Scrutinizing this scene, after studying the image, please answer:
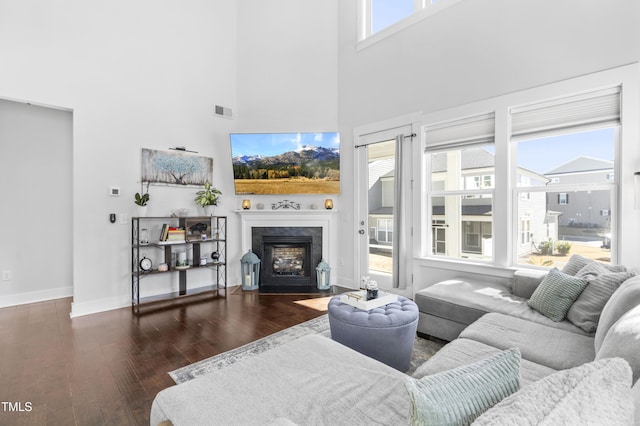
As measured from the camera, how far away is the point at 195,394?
51.6 inches

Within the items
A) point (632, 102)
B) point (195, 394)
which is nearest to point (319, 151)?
point (632, 102)

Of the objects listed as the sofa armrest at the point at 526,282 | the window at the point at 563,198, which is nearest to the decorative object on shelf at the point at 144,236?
the sofa armrest at the point at 526,282

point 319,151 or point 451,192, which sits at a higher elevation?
point 319,151

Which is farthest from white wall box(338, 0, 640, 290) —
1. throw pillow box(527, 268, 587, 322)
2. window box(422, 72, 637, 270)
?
throw pillow box(527, 268, 587, 322)

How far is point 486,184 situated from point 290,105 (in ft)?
10.5

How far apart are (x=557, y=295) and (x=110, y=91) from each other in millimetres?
5254

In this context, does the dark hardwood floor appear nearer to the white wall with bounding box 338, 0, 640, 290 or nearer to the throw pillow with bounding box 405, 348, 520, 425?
the throw pillow with bounding box 405, 348, 520, 425

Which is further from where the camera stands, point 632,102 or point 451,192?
point 451,192

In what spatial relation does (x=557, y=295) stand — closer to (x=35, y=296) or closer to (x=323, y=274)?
(x=323, y=274)

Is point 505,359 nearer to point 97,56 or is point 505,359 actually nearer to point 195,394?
point 195,394

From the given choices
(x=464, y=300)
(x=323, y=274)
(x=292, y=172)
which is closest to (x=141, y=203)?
(x=292, y=172)

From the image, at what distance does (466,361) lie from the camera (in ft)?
5.52

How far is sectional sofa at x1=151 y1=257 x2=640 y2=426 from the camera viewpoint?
64cm

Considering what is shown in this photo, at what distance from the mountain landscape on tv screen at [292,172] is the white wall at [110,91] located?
0.69m
